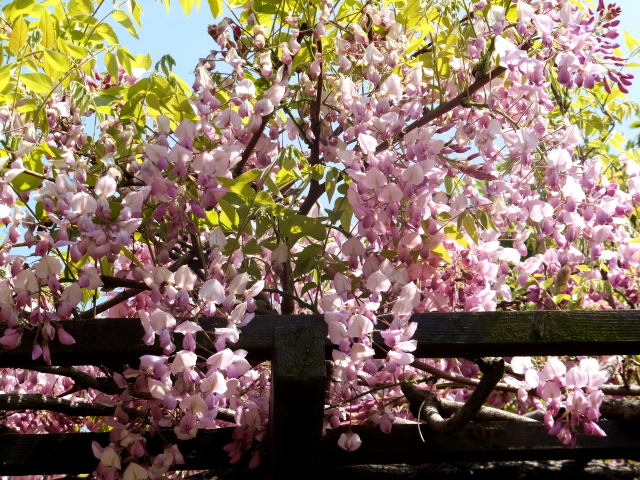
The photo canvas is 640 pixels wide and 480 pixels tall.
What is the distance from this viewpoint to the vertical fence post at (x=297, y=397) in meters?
1.52

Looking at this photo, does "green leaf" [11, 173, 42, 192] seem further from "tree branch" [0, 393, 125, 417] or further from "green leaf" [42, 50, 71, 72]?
"tree branch" [0, 393, 125, 417]

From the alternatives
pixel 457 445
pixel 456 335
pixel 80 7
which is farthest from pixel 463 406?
pixel 80 7

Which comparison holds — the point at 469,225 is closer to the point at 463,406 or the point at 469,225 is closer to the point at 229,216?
the point at 463,406

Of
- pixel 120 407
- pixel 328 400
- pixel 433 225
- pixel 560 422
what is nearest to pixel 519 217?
pixel 433 225

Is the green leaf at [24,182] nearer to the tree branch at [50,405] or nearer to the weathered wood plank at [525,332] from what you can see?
the tree branch at [50,405]

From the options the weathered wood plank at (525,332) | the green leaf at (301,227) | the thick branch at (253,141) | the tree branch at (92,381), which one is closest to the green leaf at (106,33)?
the thick branch at (253,141)

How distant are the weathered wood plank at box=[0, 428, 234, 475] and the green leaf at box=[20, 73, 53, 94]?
0.83 meters

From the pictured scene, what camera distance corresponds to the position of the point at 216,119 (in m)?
1.92

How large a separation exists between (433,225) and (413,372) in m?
0.50

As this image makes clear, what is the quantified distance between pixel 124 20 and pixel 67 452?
42.2 inches

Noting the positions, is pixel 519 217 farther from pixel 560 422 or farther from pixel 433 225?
pixel 560 422

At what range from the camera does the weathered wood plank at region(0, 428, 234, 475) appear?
81.0 inches

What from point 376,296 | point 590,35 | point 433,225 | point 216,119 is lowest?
point 376,296

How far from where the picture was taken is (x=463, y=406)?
1919 millimetres
